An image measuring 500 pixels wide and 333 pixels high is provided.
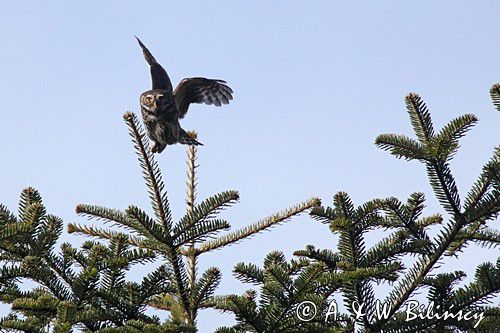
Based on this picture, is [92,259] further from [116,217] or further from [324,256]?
[324,256]

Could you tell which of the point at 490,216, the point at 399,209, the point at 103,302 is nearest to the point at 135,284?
the point at 103,302

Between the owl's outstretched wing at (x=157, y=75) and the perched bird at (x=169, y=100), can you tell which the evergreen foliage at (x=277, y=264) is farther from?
the owl's outstretched wing at (x=157, y=75)

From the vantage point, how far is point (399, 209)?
376 cm

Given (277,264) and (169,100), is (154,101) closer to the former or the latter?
(169,100)

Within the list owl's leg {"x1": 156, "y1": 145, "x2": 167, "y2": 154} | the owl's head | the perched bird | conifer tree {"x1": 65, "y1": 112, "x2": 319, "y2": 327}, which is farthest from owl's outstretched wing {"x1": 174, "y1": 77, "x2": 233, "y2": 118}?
conifer tree {"x1": 65, "y1": 112, "x2": 319, "y2": 327}

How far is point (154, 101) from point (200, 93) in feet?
4.67

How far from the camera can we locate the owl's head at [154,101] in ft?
23.5

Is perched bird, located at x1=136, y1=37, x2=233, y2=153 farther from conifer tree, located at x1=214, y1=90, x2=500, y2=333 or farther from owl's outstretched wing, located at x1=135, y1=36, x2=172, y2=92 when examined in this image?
conifer tree, located at x1=214, y1=90, x2=500, y2=333

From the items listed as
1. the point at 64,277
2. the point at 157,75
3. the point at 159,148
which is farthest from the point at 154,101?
the point at 64,277

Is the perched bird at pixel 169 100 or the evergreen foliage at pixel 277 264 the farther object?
the perched bird at pixel 169 100

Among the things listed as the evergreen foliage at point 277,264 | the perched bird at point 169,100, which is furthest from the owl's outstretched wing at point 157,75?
the evergreen foliage at point 277,264

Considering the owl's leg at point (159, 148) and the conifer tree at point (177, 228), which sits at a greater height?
the owl's leg at point (159, 148)

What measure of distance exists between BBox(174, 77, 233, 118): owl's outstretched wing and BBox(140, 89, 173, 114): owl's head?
35.7 inches

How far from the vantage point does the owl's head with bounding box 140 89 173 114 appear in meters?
7.15
